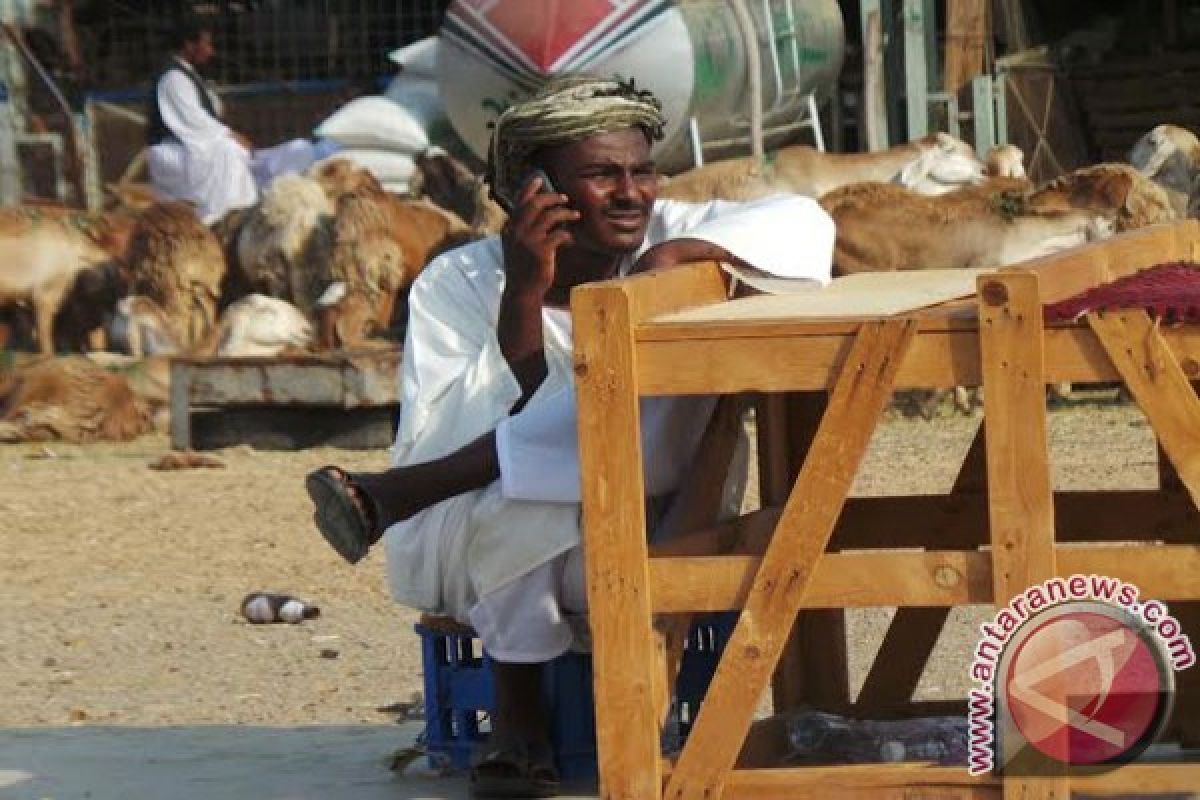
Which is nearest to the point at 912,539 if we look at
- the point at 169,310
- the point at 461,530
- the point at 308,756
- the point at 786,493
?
the point at 786,493

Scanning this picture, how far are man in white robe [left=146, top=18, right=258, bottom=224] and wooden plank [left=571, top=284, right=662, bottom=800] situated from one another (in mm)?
12567

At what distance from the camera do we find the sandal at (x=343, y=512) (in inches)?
160

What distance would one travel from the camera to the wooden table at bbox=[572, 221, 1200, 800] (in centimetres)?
351

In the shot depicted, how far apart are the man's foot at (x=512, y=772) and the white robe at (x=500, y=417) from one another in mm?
235

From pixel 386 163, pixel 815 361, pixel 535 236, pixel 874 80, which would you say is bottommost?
pixel 815 361

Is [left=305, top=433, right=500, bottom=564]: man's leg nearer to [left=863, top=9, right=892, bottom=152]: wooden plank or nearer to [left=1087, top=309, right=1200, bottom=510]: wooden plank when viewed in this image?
[left=1087, top=309, right=1200, bottom=510]: wooden plank

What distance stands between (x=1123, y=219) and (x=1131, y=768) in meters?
8.34

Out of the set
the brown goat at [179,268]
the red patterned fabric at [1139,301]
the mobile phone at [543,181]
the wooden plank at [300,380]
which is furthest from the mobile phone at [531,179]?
the brown goat at [179,268]

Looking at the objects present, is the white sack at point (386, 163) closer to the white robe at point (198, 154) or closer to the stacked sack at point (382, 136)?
the stacked sack at point (382, 136)

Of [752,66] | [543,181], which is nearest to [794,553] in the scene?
[543,181]

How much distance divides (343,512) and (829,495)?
860mm

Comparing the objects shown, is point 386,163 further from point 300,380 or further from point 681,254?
point 681,254

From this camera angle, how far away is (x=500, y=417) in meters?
4.32

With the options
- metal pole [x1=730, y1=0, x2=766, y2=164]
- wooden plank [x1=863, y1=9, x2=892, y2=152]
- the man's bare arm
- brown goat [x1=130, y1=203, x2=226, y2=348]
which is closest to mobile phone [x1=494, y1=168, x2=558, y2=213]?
the man's bare arm
